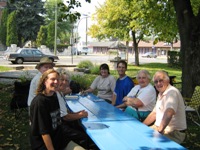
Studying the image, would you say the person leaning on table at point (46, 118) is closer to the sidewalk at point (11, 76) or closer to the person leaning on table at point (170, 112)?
the person leaning on table at point (170, 112)

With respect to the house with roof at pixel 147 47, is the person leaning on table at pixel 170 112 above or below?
below

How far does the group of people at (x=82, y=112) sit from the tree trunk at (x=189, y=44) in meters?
2.76

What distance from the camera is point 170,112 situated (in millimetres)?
4035

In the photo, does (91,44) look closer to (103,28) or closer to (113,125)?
(103,28)

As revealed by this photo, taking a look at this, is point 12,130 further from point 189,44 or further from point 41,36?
point 41,36

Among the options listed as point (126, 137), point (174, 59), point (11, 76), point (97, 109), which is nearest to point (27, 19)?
point (174, 59)

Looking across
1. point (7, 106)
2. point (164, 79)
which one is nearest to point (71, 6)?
point (7, 106)

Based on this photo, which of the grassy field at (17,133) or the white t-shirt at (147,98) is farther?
the grassy field at (17,133)

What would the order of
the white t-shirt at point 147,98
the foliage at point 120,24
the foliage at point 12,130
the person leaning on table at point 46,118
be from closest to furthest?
the person leaning on table at point 46,118
the white t-shirt at point 147,98
the foliage at point 12,130
the foliage at point 120,24

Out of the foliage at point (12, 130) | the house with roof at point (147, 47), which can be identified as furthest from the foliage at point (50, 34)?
the foliage at point (12, 130)

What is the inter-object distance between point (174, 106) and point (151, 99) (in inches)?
43.6

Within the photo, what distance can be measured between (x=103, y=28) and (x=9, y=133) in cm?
2707

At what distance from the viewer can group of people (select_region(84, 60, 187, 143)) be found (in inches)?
164

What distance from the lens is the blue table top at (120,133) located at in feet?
10.4
